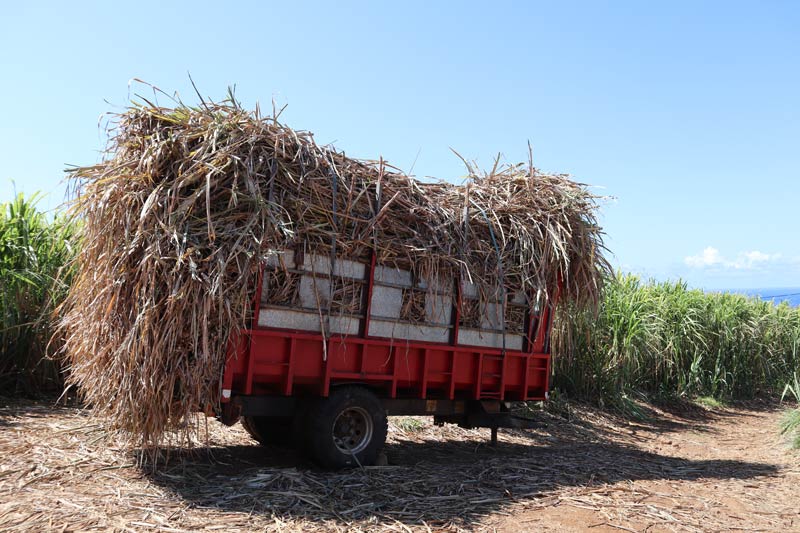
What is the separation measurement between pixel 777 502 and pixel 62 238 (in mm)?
9104

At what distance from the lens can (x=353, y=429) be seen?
7129mm

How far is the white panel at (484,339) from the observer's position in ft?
25.3

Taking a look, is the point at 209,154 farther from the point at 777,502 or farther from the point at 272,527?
the point at 777,502

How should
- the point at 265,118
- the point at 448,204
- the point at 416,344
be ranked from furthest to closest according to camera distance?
the point at 448,204 < the point at 416,344 < the point at 265,118

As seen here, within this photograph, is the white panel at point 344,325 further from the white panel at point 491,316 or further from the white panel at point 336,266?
the white panel at point 491,316

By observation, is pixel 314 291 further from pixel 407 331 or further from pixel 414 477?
pixel 414 477

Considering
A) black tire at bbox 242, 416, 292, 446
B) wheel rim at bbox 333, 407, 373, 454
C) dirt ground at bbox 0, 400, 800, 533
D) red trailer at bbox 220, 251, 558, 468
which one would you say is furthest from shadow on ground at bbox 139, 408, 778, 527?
red trailer at bbox 220, 251, 558, 468

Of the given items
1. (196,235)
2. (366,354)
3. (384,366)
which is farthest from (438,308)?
(196,235)

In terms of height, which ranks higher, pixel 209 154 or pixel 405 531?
pixel 209 154

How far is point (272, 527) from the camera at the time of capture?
5.13 meters

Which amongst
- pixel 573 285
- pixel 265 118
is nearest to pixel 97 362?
pixel 265 118

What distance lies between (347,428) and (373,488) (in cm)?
90

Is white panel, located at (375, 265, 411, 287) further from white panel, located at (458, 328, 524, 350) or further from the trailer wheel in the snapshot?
the trailer wheel

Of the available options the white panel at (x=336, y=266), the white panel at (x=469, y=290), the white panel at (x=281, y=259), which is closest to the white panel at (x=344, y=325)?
the white panel at (x=336, y=266)
